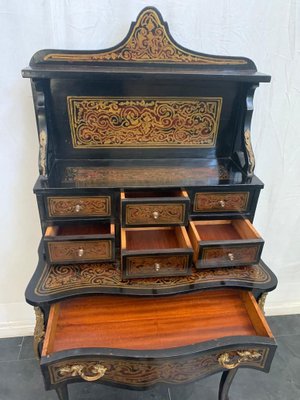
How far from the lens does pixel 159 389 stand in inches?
53.7

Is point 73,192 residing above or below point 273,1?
below

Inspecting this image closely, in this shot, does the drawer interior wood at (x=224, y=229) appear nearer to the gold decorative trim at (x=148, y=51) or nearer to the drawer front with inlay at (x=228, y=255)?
the drawer front with inlay at (x=228, y=255)

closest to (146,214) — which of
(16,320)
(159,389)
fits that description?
(159,389)

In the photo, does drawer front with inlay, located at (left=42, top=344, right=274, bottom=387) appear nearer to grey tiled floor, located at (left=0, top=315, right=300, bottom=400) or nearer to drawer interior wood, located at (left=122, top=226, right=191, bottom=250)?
drawer interior wood, located at (left=122, top=226, right=191, bottom=250)

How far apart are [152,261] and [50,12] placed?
872 millimetres

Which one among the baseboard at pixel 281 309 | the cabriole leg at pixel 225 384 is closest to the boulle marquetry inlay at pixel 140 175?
the cabriole leg at pixel 225 384

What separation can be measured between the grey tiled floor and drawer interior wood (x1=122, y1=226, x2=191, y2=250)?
2.50ft

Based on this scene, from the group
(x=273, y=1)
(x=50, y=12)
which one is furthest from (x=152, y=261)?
(x=273, y=1)

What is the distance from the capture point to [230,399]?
1328 millimetres

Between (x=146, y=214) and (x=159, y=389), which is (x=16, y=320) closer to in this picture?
(x=159, y=389)

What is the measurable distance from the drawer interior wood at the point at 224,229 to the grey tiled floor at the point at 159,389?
77 cm

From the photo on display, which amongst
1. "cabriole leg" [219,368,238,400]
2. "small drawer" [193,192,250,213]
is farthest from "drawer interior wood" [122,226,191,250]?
"cabriole leg" [219,368,238,400]

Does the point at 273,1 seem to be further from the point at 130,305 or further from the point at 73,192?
the point at 130,305

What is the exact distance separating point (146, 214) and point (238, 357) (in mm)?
481
